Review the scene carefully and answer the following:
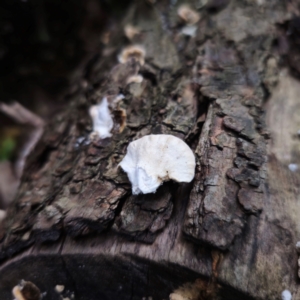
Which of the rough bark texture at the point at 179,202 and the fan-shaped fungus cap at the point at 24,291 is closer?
the rough bark texture at the point at 179,202

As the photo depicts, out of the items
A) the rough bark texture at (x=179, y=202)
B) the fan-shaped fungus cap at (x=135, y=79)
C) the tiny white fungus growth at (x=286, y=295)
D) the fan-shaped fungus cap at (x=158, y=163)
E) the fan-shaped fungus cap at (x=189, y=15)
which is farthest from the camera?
the fan-shaped fungus cap at (x=189, y=15)

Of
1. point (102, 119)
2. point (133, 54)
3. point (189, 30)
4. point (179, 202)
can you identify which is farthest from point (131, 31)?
point (179, 202)

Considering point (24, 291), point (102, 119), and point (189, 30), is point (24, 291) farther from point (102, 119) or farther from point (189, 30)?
point (189, 30)

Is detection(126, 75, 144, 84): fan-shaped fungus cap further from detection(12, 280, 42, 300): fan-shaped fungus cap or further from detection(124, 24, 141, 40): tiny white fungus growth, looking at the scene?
detection(12, 280, 42, 300): fan-shaped fungus cap

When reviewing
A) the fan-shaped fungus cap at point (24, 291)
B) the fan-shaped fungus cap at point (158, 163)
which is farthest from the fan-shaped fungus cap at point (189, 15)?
the fan-shaped fungus cap at point (24, 291)

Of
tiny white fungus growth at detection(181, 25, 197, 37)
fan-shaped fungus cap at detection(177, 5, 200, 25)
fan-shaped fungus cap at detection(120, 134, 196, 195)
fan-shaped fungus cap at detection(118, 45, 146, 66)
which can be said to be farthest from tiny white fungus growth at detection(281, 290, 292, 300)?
fan-shaped fungus cap at detection(177, 5, 200, 25)

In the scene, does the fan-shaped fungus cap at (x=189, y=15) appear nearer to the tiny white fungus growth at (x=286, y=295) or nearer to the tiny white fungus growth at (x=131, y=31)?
the tiny white fungus growth at (x=131, y=31)
